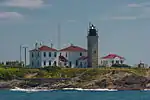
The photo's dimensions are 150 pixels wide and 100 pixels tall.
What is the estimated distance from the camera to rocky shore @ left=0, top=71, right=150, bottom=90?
130750 mm

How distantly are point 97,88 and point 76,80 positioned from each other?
6.14m

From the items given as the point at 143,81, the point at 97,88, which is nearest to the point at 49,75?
the point at 97,88

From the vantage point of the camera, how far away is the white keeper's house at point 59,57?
146775 mm

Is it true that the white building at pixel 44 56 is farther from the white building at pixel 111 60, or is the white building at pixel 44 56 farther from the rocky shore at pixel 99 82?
the white building at pixel 111 60

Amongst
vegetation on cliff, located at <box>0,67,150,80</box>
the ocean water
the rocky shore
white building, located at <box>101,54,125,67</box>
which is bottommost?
the ocean water

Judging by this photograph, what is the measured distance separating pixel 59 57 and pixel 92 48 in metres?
10.2

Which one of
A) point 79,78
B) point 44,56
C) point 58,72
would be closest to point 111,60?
point 44,56

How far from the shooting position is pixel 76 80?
134m

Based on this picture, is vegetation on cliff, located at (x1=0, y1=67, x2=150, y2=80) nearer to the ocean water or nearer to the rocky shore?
the rocky shore

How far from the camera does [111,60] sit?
527 feet

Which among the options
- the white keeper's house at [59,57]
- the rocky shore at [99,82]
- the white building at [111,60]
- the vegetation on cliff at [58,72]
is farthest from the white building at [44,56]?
the white building at [111,60]

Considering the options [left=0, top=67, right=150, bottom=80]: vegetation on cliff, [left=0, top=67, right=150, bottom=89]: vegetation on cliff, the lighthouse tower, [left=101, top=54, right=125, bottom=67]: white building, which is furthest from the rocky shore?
[left=101, top=54, right=125, bottom=67]: white building

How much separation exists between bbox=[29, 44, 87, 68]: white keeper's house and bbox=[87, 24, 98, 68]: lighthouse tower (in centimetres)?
285

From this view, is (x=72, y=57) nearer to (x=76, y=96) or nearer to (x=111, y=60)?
(x=111, y=60)
